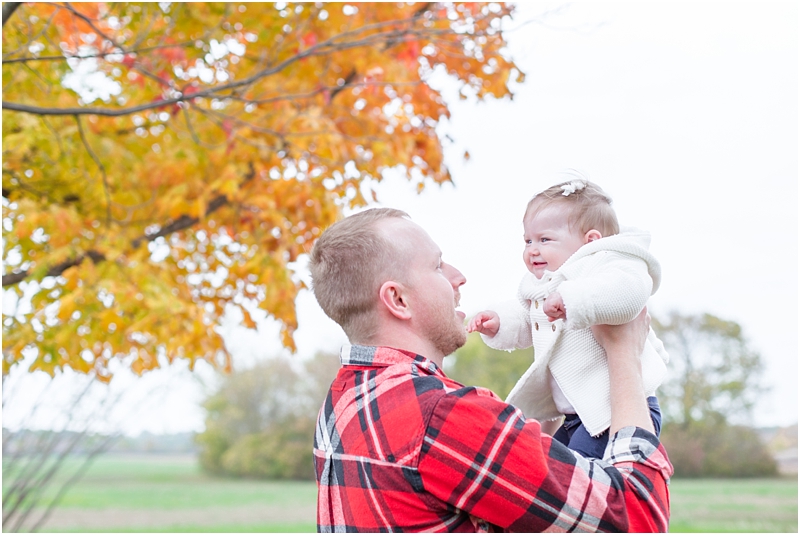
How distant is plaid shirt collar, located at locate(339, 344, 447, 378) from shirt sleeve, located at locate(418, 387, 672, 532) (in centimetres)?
15

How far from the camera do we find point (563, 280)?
1468 millimetres

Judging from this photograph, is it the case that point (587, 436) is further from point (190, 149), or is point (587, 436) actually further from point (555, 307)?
point (190, 149)

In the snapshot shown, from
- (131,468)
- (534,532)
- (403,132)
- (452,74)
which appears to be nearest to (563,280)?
(534,532)

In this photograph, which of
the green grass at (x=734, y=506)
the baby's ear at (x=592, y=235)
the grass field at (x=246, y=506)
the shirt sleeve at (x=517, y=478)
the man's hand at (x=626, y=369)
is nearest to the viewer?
the shirt sleeve at (x=517, y=478)

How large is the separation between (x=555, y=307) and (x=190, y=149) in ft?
8.53

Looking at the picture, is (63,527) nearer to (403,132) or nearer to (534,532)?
(403,132)

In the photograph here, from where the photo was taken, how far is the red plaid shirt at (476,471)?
3.59ft

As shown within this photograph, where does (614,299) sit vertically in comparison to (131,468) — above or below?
above

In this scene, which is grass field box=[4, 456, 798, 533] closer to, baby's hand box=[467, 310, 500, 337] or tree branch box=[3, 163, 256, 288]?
tree branch box=[3, 163, 256, 288]

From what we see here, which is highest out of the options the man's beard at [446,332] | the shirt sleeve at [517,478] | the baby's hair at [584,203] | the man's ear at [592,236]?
the baby's hair at [584,203]

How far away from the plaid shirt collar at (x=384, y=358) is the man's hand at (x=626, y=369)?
33 centimetres

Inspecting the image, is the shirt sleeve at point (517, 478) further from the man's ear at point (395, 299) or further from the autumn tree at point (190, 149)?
the autumn tree at point (190, 149)

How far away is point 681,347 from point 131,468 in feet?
63.7

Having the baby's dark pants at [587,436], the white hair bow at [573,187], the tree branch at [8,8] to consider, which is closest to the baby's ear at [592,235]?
the white hair bow at [573,187]
